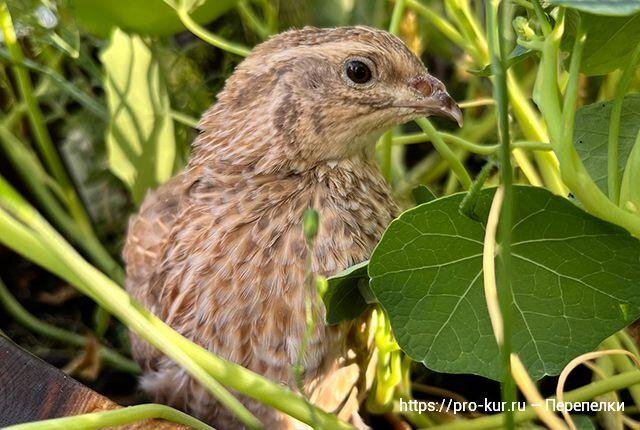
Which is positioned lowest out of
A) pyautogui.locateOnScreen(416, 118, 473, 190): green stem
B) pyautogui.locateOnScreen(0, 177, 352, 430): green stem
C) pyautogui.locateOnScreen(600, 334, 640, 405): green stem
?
pyautogui.locateOnScreen(0, 177, 352, 430): green stem

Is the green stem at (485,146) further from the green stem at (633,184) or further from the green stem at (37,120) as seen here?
the green stem at (37,120)

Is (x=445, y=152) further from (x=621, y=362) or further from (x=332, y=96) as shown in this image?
(x=621, y=362)

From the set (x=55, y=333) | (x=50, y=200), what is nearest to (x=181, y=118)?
(x=50, y=200)

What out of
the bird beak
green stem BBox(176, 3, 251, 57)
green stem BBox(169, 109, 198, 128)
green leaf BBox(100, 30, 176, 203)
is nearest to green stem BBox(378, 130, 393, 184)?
the bird beak

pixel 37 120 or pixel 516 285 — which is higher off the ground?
pixel 37 120

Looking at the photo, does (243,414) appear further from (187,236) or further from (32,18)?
(32,18)

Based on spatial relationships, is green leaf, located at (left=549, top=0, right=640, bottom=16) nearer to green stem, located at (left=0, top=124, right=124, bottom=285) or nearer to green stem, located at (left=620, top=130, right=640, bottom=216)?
green stem, located at (left=620, top=130, right=640, bottom=216)
